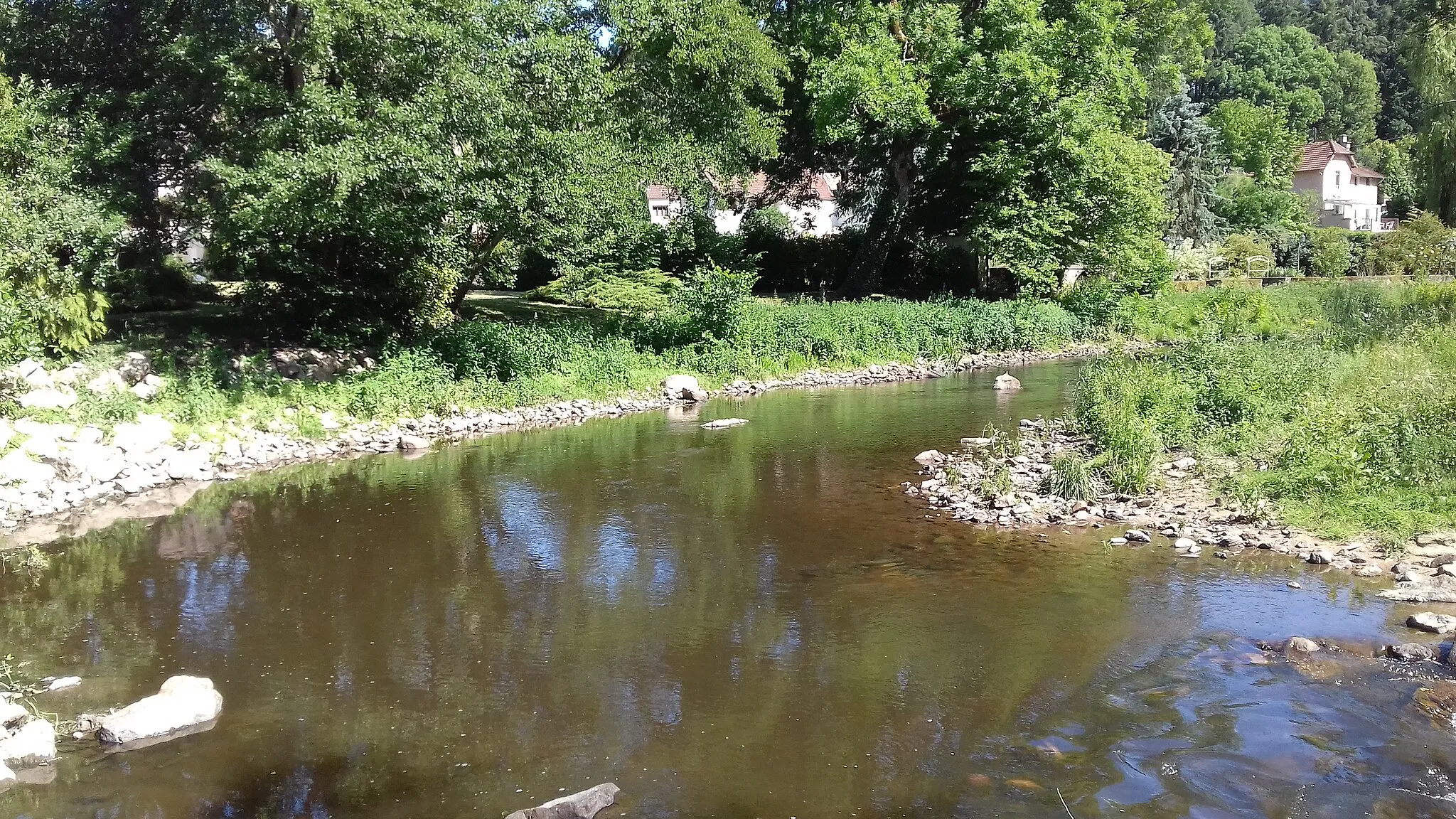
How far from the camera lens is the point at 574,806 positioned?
682 cm

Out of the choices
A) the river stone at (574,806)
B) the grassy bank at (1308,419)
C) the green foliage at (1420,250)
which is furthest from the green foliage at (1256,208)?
the river stone at (574,806)

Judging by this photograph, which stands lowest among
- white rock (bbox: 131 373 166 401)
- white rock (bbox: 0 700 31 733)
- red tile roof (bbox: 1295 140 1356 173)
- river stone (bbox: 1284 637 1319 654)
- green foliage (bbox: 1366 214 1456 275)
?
river stone (bbox: 1284 637 1319 654)

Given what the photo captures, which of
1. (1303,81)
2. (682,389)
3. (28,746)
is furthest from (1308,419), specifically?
(1303,81)

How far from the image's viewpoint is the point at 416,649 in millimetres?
9695

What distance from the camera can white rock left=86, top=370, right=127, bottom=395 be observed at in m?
17.5

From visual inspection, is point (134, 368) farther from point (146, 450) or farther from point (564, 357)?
point (564, 357)

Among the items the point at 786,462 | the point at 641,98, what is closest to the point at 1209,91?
the point at 641,98

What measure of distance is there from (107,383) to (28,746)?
11972mm

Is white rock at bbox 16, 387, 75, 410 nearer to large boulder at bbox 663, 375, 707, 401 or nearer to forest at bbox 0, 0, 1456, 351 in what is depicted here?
forest at bbox 0, 0, 1456, 351

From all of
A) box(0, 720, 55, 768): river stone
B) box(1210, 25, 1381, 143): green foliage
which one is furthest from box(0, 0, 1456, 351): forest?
box(1210, 25, 1381, 143): green foliage

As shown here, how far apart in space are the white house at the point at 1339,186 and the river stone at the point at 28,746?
8176cm

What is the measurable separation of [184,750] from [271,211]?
12.4 m

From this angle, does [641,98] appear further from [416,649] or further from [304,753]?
[304,753]

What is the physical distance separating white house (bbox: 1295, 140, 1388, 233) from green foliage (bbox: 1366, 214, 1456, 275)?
101 feet
